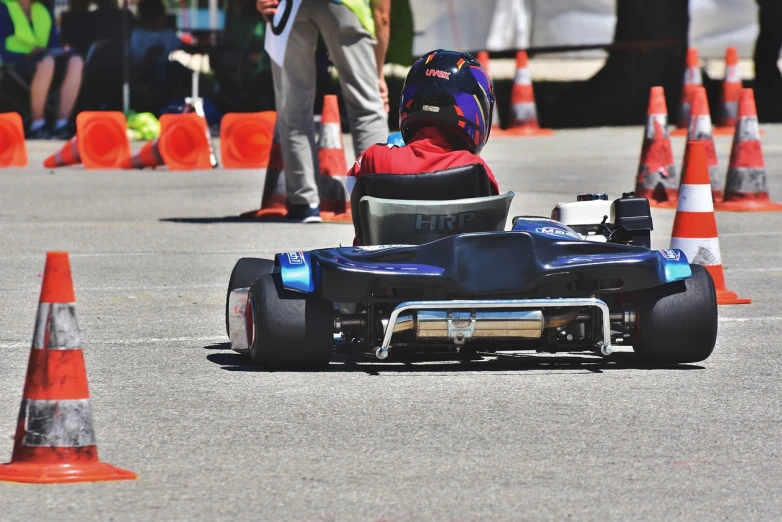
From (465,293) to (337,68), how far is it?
16.2 ft

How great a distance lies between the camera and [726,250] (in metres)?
10.4

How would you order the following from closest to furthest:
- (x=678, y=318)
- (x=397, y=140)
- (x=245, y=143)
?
(x=678, y=318)
(x=397, y=140)
(x=245, y=143)

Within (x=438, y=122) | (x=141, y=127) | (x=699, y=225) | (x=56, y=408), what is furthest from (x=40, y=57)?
(x=56, y=408)

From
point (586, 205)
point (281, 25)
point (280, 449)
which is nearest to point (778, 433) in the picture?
point (280, 449)

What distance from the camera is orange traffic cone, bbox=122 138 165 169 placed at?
55.1 ft

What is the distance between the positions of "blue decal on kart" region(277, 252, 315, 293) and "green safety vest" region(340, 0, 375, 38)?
15.3 ft

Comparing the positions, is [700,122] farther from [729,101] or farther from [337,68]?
[729,101]

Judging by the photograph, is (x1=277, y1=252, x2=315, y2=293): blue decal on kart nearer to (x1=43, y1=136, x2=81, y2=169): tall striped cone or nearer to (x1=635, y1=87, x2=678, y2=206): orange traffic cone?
(x1=635, y1=87, x2=678, y2=206): orange traffic cone

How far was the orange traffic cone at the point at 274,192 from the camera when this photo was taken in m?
12.0

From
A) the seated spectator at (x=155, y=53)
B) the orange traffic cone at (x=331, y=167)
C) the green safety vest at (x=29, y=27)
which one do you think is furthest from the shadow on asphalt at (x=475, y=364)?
the seated spectator at (x=155, y=53)

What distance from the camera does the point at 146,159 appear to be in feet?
55.2

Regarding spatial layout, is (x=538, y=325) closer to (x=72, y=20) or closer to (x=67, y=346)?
(x=67, y=346)

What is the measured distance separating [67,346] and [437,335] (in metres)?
1.80

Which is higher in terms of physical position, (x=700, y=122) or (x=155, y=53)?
(x=700, y=122)
